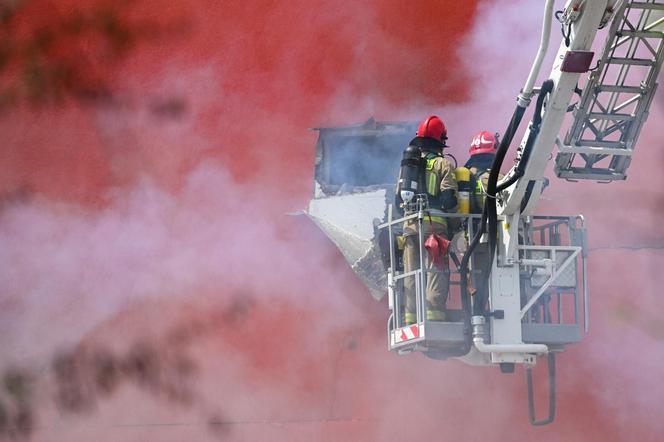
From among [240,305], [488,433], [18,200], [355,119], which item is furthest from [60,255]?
[488,433]

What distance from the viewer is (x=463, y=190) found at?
6.81 m

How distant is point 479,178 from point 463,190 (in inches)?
12.1

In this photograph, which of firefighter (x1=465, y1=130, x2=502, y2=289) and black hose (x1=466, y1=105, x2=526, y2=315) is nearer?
black hose (x1=466, y1=105, x2=526, y2=315)

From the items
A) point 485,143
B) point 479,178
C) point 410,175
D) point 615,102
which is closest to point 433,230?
point 410,175

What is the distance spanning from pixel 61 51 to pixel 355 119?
2857mm

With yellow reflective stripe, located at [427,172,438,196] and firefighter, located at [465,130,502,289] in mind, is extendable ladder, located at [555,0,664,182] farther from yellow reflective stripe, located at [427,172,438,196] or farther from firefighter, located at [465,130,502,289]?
yellow reflective stripe, located at [427,172,438,196]

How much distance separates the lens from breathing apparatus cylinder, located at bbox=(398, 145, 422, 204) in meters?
6.69

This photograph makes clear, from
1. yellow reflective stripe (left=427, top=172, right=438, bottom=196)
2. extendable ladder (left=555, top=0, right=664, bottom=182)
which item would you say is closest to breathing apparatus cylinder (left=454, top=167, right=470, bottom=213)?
yellow reflective stripe (left=427, top=172, right=438, bottom=196)

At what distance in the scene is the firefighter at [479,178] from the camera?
6719 millimetres

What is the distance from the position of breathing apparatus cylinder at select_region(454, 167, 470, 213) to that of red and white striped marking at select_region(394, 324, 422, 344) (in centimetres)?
88

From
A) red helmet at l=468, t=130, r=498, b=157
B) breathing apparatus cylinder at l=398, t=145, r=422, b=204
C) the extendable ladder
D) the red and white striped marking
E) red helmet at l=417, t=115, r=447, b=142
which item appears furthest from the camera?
red helmet at l=468, t=130, r=498, b=157

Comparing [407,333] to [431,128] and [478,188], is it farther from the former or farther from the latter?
[431,128]

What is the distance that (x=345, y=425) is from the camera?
324 inches

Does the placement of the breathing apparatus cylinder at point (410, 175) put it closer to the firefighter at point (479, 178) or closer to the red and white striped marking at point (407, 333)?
the firefighter at point (479, 178)
